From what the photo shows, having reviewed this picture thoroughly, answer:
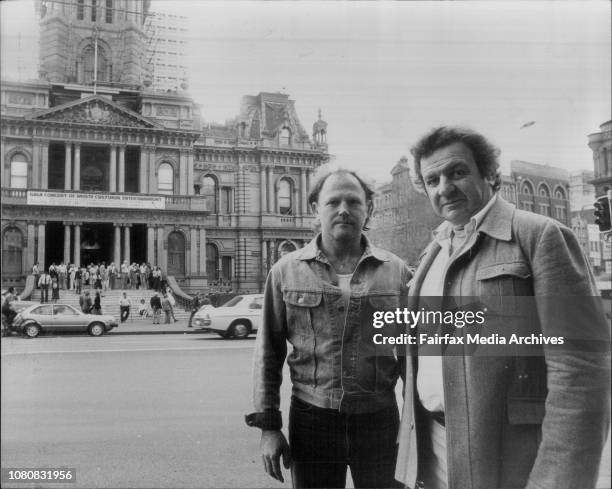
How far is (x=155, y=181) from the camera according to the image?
3307mm

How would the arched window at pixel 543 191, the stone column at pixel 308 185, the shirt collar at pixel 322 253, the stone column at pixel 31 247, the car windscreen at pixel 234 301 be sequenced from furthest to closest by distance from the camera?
the car windscreen at pixel 234 301, the stone column at pixel 31 247, the stone column at pixel 308 185, the arched window at pixel 543 191, the shirt collar at pixel 322 253

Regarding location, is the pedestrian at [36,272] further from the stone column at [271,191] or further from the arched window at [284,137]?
the arched window at [284,137]

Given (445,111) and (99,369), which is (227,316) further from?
(445,111)

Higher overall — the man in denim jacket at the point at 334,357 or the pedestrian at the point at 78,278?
the pedestrian at the point at 78,278

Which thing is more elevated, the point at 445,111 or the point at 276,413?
the point at 445,111

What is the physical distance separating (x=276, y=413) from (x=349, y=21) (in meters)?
2.34

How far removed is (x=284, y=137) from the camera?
3309 mm

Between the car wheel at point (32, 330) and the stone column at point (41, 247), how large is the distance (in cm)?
36

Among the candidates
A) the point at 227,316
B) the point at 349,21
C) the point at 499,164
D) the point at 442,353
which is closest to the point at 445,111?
the point at 499,164

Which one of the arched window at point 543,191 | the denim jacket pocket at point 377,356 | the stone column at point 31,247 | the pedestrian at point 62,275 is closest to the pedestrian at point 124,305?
the pedestrian at point 62,275

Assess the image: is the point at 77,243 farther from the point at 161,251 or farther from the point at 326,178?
the point at 326,178

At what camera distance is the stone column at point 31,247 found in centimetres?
292

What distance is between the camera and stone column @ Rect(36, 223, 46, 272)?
2.86 meters

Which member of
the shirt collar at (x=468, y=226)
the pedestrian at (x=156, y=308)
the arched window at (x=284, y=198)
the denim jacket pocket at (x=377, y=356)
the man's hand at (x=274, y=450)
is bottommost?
the man's hand at (x=274, y=450)
